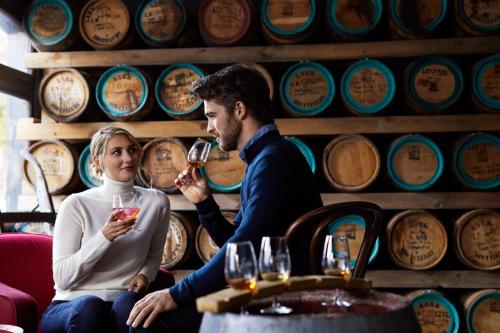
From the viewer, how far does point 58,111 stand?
4945mm

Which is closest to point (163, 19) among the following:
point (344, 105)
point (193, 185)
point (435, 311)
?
point (344, 105)

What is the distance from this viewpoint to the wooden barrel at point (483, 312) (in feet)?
14.7

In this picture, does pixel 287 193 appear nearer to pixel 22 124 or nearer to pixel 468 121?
pixel 468 121

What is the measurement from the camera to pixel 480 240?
454cm

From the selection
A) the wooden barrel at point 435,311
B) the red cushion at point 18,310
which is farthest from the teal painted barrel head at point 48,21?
the wooden barrel at point 435,311

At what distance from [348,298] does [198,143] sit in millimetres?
1389

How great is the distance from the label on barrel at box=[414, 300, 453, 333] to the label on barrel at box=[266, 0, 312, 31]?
7.49 feet

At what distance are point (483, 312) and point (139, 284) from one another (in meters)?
2.67

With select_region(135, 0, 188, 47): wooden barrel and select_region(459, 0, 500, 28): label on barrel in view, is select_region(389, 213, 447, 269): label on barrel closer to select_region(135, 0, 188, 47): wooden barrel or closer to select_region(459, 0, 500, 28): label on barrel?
select_region(459, 0, 500, 28): label on barrel

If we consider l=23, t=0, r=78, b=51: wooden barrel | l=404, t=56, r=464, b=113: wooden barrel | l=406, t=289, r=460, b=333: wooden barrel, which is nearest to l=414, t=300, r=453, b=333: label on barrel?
l=406, t=289, r=460, b=333: wooden barrel

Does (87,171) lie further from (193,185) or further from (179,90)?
(193,185)

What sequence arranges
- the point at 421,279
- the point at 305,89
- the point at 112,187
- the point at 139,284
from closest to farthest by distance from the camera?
the point at 139,284 < the point at 112,187 < the point at 421,279 < the point at 305,89

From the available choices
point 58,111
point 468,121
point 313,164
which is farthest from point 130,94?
point 468,121

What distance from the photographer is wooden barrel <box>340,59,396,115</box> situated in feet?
15.3
